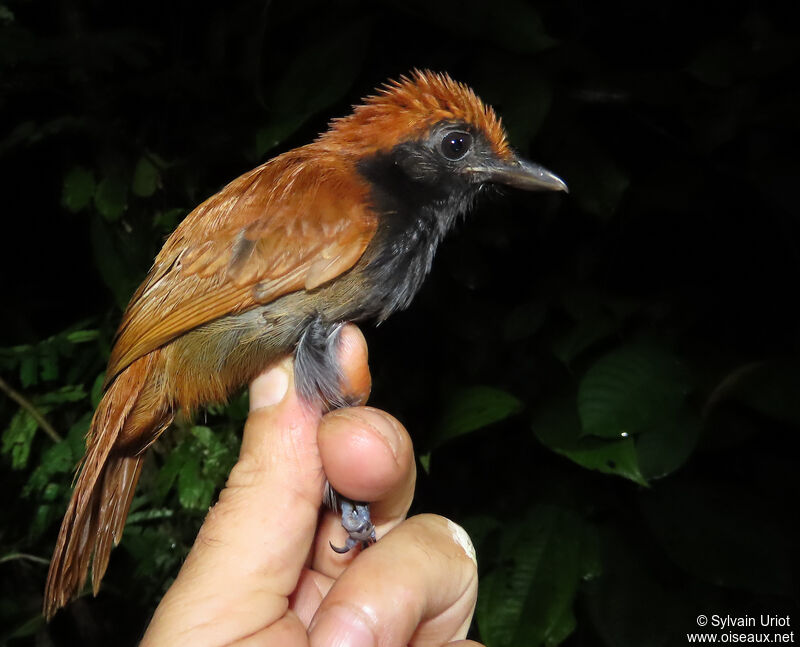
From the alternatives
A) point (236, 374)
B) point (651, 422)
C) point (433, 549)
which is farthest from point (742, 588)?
point (236, 374)

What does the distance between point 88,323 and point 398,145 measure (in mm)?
1553

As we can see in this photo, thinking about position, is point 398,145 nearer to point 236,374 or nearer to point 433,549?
point 236,374

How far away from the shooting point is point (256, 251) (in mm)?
1791

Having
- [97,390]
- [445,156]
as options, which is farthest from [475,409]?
Answer: [97,390]

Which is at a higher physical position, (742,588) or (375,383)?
(375,383)

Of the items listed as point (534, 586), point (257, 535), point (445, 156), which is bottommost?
point (534, 586)

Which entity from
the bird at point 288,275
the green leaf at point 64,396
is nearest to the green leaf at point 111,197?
the green leaf at point 64,396

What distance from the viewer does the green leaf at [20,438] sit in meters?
2.66

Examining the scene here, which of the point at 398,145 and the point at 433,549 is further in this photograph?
the point at 398,145

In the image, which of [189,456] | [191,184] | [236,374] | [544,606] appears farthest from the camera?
[191,184]

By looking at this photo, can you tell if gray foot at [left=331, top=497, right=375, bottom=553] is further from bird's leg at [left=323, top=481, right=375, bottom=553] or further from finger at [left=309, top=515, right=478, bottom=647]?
finger at [left=309, top=515, right=478, bottom=647]

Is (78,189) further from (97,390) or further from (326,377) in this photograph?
(326,377)

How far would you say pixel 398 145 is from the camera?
1.99 meters

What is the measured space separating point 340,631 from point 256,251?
35.8 inches
